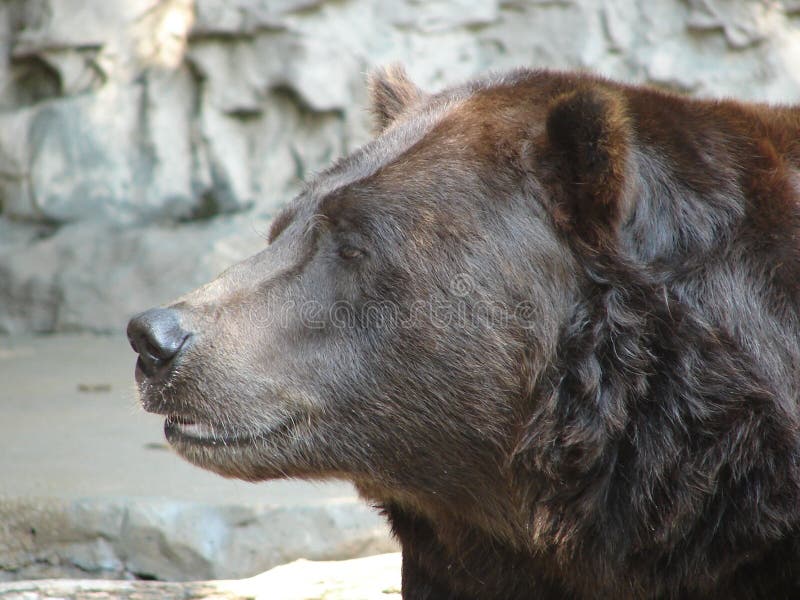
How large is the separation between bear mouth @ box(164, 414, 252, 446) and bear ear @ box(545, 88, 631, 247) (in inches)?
39.7

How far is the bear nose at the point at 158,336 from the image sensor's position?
2838 millimetres

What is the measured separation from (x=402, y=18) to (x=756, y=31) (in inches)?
111

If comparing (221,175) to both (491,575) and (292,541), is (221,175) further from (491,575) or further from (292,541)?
(491,575)

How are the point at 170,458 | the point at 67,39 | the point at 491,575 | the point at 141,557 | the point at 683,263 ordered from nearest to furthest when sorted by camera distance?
the point at 683,263
the point at 491,575
the point at 141,557
the point at 170,458
the point at 67,39

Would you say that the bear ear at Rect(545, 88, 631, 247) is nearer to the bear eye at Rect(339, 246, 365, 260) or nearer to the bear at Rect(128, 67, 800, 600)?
the bear at Rect(128, 67, 800, 600)

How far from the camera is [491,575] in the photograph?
120 inches

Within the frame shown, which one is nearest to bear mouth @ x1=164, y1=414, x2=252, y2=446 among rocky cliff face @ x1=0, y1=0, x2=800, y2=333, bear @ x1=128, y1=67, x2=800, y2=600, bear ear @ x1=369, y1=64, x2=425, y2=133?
bear @ x1=128, y1=67, x2=800, y2=600

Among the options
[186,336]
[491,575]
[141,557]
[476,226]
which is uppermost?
[476,226]

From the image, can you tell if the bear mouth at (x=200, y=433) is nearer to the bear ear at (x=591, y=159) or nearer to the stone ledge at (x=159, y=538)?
the bear ear at (x=591, y=159)

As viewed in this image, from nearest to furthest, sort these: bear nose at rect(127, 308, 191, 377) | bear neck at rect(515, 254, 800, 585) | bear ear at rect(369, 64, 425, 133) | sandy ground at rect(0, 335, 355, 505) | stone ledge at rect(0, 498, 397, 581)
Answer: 1. bear neck at rect(515, 254, 800, 585)
2. bear nose at rect(127, 308, 191, 377)
3. bear ear at rect(369, 64, 425, 133)
4. stone ledge at rect(0, 498, 397, 581)
5. sandy ground at rect(0, 335, 355, 505)

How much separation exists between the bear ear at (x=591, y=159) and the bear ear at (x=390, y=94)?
0.76 meters

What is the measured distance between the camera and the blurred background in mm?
8523

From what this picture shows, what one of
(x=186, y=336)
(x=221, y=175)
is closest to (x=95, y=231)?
(x=221, y=175)

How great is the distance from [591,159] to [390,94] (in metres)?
0.99
